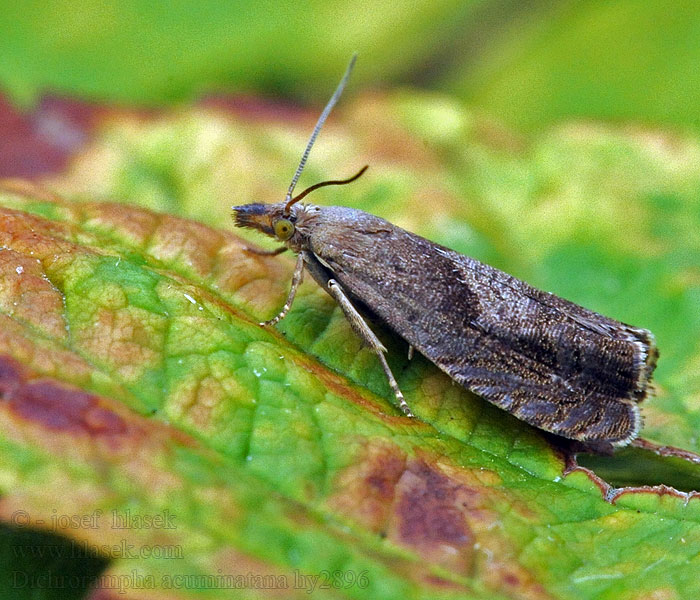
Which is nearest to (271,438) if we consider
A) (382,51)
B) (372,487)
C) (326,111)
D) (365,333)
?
(372,487)

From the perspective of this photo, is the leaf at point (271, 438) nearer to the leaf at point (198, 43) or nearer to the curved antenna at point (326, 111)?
the curved antenna at point (326, 111)

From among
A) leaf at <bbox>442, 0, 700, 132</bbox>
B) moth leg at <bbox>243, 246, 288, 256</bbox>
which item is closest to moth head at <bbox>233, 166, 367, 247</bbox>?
moth leg at <bbox>243, 246, 288, 256</bbox>

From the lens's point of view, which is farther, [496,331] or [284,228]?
[284,228]

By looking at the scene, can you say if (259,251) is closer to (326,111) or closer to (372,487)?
(326,111)

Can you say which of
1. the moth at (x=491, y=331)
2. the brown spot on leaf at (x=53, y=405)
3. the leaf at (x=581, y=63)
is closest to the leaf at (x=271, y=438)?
the brown spot on leaf at (x=53, y=405)

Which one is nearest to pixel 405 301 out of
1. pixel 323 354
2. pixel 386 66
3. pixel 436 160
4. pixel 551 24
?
pixel 323 354

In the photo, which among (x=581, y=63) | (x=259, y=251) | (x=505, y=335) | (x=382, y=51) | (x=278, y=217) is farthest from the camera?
(x=581, y=63)
